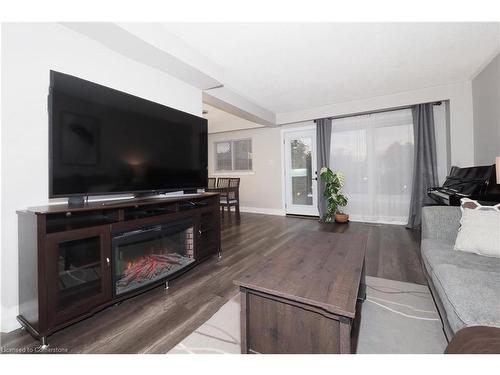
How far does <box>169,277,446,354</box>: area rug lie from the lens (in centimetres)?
122

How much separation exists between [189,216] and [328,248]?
1.31m

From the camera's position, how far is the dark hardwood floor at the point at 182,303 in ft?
4.18

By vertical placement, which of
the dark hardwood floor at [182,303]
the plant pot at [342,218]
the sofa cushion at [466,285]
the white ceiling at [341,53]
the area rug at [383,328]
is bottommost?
the area rug at [383,328]

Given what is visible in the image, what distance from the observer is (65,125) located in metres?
1.46

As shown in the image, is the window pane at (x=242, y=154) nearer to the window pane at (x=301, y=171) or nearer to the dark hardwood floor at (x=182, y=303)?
the window pane at (x=301, y=171)

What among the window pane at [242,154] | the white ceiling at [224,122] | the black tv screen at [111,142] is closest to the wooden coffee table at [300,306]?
the black tv screen at [111,142]

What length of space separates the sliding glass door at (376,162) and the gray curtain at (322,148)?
14 cm

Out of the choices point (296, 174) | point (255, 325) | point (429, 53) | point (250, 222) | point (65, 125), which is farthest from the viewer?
point (296, 174)

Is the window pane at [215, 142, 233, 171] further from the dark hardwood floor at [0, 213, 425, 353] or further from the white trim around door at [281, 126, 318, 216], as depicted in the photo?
the dark hardwood floor at [0, 213, 425, 353]

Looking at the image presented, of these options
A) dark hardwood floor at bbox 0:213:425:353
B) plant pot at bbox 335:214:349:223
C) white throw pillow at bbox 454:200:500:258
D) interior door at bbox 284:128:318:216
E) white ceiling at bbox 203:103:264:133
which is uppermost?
white ceiling at bbox 203:103:264:133

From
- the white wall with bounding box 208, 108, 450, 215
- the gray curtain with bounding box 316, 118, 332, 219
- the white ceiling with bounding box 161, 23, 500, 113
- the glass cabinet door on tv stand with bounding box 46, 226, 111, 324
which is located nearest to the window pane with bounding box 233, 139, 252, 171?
the white wall with bounding box 208, 108, 450, 215

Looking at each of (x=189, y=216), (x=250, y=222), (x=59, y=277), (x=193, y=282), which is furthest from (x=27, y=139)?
(x=250, y=222)

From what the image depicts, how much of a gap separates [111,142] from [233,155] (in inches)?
174

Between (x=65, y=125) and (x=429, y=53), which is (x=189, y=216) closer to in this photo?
(x=65, y=125)
